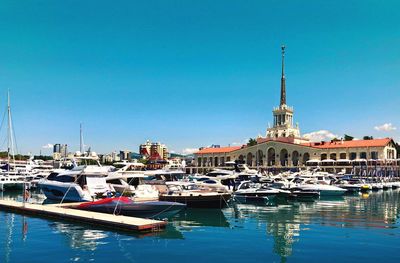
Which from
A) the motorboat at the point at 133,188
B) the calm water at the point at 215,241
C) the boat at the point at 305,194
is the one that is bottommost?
the calm water at the point at 215,241

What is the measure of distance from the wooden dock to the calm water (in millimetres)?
650

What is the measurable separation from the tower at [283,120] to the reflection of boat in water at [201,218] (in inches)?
4553

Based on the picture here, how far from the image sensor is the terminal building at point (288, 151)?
108750 mm

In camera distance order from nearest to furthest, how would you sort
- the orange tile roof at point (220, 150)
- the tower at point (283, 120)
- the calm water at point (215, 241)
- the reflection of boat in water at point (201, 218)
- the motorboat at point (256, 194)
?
1. the calm water at point (215, 241)
2. the reflection of boat in water at point (201, 218)
3. the motorboat at point (256, 194)
4. the orange tile roof at point (220, 150)
5. the tower at point (283, 120)

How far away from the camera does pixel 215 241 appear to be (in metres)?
20.2

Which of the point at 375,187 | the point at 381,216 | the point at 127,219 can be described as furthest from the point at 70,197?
the point at 375,187

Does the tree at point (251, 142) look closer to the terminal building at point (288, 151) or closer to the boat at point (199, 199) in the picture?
the terminal building at point (288, 151)

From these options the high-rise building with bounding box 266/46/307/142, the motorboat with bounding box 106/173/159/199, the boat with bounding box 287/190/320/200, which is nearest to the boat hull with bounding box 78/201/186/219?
the motorboat with bounding box 106/173/159/199

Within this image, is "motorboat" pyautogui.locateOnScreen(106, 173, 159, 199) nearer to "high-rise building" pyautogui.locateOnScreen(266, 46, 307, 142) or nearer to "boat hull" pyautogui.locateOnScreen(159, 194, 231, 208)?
"boat hull" pyautogui.locateOnScreen(159, 194, 231, 208)

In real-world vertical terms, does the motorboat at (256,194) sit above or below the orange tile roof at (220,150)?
below

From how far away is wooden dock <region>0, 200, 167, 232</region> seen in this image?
2197 centimetres

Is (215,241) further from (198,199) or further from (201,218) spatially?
(198,199)

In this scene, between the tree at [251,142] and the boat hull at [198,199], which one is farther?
the tree at [251,142]

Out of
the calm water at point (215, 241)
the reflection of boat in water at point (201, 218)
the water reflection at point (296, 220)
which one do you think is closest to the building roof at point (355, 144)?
the water reflection at point (296, 220)
